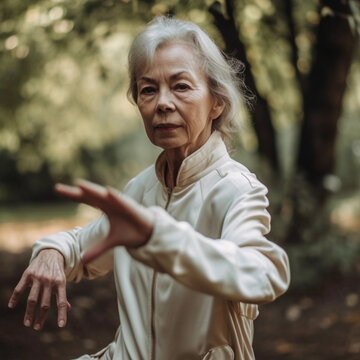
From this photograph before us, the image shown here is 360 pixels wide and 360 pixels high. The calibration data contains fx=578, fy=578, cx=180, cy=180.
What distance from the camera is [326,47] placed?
21.7 ft

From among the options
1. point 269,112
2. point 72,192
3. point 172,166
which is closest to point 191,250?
point 72,192

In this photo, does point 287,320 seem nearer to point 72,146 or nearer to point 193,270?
point 193,270

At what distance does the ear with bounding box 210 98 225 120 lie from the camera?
7.48ft

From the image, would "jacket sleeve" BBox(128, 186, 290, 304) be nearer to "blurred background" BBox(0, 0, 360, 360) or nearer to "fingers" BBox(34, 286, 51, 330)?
"fingers" BBox(34, 286, 51, 330)

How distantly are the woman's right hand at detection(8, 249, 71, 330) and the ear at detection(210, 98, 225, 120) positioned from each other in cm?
82

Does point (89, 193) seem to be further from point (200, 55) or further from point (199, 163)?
point (200, 55)

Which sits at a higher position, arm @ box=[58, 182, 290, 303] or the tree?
arm @ box=[58, 182, 290, 303]

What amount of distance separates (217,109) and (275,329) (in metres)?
4.49

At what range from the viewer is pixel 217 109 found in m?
2.30

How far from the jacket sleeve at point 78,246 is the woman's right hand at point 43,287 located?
0.09 meters

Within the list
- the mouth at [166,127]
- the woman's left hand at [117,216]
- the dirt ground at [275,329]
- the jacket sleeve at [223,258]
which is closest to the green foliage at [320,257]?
the dirt ground at [275,329]

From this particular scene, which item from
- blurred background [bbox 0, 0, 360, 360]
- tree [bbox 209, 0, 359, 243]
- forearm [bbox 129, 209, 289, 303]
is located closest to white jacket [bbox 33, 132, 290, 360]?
forearm [bbox 129, 209, 289, 303]

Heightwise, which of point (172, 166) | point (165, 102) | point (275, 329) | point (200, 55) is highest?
point (200, 55)

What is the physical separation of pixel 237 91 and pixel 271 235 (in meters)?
4.68
